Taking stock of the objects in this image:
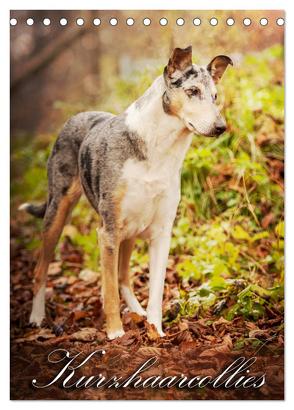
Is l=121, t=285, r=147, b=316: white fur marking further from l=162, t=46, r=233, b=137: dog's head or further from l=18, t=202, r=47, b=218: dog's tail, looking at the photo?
l=162, t=46, r=233, b=137: dog's head

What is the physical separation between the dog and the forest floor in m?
0.18

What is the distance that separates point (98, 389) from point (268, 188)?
2353mm

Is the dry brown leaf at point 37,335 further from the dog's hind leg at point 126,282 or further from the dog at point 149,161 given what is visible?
the dog's hind leg at point 126,282

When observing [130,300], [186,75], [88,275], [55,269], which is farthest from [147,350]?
[55,269]

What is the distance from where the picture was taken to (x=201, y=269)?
17.0ft

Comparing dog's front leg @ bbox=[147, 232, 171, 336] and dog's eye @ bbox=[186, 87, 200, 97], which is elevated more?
dog's eye @ bbox=[186, 87, 200, 97]

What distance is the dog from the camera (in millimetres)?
3982

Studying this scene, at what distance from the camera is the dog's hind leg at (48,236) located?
16.5 ft

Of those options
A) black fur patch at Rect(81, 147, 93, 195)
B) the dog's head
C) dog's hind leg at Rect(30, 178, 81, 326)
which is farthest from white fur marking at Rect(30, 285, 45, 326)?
the dog's head

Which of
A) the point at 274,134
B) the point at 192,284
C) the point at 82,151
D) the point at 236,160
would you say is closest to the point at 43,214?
the point at 82,151

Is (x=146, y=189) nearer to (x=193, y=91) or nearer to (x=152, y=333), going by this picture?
(x=193, y=91)

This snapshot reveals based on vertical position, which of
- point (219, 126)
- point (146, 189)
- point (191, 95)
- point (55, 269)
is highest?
point (191, 95)

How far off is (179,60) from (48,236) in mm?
1781

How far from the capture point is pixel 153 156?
419cm
